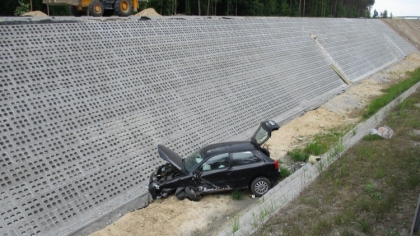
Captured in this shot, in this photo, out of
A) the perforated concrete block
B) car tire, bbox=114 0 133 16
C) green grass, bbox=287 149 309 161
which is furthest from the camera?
car tire, bbox=114 0 133 16

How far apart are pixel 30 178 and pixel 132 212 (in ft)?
8.85

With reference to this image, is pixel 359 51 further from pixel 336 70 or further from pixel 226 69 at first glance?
pixel 226 69

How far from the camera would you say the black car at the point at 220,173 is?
9.45 m

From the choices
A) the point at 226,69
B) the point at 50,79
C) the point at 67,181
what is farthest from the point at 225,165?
the point at 226,69

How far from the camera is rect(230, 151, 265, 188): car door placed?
375 inches

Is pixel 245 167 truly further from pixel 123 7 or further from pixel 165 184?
pixel 123 7

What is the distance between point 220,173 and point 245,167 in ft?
2.26

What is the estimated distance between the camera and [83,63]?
1280 centimetres

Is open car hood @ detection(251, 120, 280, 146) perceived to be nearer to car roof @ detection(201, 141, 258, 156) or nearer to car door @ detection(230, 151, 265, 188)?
car roof @ detection(201, 141, 258, 156)

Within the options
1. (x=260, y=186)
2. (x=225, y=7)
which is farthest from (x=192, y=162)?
(x=225, y=7)

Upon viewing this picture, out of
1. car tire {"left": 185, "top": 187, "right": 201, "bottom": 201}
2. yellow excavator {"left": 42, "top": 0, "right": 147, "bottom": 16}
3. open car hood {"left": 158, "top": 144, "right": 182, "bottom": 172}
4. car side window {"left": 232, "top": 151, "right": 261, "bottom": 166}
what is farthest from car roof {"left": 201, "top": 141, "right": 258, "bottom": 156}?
yellow excavator {"left": 42, "top": 0, "right": 147, "bottom": 16}

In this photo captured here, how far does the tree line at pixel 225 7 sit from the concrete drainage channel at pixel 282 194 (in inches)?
912

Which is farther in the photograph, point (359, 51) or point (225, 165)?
point (359, 51)

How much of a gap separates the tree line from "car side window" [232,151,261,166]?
22.1m
